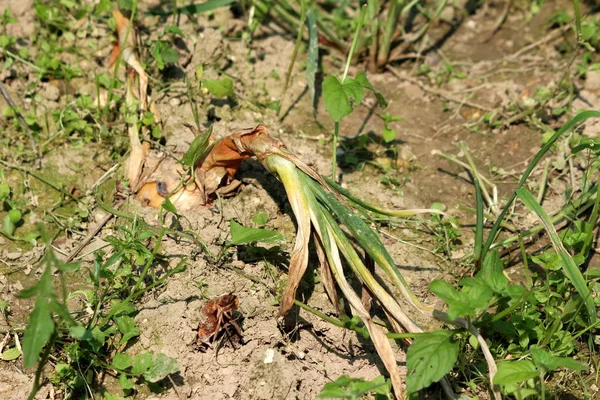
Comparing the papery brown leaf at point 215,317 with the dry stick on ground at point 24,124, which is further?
the dry stick on ground at point 24,124

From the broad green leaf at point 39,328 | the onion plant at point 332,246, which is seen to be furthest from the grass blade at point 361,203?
the broad green leaf at point 39,328

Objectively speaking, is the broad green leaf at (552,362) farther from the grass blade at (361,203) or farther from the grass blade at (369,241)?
the grass blade at (361,203)

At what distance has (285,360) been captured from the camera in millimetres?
→ 2232

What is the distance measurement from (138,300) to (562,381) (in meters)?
1.46

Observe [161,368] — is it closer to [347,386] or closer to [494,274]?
[347,386]

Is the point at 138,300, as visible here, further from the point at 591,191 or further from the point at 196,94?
the point at 591,191

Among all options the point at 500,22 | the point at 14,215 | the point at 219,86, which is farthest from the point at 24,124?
the point at 500,22

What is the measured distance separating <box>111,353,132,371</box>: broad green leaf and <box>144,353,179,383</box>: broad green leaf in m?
0.08

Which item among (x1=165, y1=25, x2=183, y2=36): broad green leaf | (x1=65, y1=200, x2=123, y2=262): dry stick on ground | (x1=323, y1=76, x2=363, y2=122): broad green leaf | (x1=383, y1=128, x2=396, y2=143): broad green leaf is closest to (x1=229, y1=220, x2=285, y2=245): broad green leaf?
(x1=323, y1=76, x2=363, y2=122): broad green leaf

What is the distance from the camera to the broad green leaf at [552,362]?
1.89 meters

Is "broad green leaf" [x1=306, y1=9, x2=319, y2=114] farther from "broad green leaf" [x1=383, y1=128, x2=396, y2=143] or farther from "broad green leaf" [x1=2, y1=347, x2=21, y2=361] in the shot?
"broad green leaf" [x1=2, y1=347, x2=21, y2=361]

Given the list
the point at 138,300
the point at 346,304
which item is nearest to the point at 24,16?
the point at 138,300

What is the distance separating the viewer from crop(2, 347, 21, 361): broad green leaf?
2195mm

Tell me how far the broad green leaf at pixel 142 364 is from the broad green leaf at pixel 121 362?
32 mm
